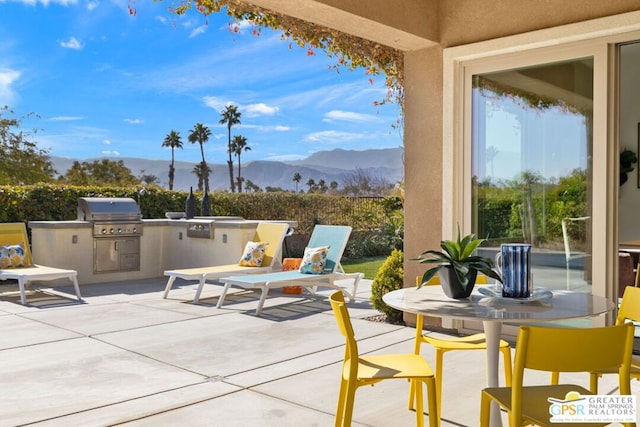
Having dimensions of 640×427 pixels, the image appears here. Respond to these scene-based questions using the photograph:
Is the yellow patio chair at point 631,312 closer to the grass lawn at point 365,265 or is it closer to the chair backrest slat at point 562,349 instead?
the chair backrest slat at point 562,349

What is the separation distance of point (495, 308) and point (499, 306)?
6 cm

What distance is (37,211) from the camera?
9.89 meters

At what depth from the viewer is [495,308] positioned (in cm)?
254

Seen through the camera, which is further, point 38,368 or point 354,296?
point 354,296

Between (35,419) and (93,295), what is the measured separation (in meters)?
4.71

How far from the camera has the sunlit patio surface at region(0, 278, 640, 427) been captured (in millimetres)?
3322

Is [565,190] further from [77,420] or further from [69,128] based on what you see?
[69,128]

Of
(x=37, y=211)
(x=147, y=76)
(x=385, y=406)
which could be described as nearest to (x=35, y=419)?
(x=385, y=406)

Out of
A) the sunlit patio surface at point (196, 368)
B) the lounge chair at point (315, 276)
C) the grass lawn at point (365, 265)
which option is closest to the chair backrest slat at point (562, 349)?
the sunlit patio surface at point (196, 368)

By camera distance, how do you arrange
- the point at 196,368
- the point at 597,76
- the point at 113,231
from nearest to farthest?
the point at 196,368 < the point at 597,76 < the point at 113,231

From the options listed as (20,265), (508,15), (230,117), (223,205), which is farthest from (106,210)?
(230,117)

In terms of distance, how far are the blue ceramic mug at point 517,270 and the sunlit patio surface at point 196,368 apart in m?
0.89

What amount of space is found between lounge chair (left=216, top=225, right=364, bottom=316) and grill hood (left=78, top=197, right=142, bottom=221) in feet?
9.47

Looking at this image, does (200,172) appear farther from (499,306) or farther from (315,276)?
(499,306)
